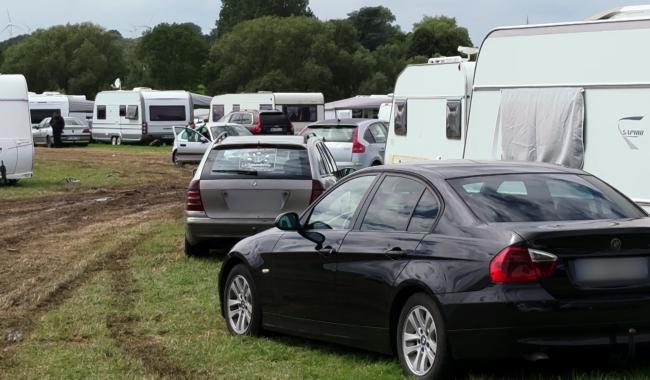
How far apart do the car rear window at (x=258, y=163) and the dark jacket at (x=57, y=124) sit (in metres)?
41.8

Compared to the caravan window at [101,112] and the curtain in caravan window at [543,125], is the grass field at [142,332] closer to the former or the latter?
the curtain in caravan window at [543,125]

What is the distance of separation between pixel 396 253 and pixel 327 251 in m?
0.87

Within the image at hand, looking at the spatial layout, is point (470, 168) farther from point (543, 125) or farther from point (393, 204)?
point (543, 125)

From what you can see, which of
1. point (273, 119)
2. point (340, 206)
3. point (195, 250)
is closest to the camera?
point (340, 206)

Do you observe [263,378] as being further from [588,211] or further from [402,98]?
[402,98]

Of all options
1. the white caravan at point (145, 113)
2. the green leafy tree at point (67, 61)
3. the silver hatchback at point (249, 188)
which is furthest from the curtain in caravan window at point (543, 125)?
the green leafy tree at point (67, 61)

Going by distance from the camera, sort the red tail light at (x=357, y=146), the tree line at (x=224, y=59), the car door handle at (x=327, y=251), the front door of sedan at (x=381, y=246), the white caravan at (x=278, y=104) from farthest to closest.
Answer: the tree line at (x=224, y=59) → the white caravan at (x=278, y=104) → the red tail light at (x=357, y=146) → the car door handle at (x=327, y=251) → the front door of sedan at (x=381, y=246)

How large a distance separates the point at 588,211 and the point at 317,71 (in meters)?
84.5

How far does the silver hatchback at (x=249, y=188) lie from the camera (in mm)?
13703

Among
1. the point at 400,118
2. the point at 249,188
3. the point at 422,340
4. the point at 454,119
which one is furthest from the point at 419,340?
the point at 400,118

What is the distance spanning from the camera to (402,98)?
845 inches

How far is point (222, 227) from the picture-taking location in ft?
45.2

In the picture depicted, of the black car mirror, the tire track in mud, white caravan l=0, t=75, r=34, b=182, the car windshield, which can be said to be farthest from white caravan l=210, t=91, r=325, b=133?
the car windshield

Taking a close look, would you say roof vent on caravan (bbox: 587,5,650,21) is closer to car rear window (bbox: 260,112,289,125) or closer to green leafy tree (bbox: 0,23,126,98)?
car rear window (bbox: 260,112,289,125)
